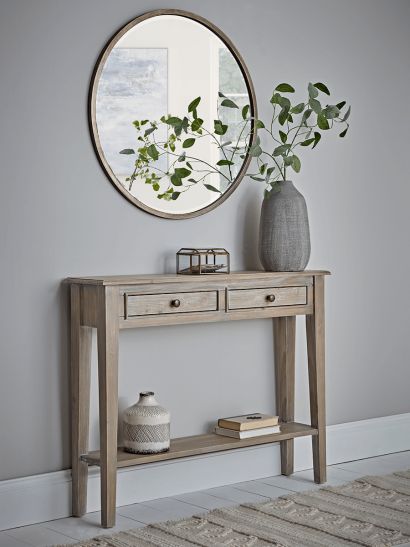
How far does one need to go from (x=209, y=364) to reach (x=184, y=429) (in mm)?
291

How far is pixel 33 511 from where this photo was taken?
323cm

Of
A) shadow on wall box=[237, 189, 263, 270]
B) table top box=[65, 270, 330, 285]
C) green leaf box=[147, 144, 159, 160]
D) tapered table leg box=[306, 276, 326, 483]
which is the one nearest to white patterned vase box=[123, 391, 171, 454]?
table top box=[65, 270, 330, 285]

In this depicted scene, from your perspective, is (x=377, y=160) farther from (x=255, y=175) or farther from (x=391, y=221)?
(x=255, y=175)

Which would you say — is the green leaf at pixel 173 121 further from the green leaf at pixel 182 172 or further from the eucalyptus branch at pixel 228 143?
the green leaf at pixel 182 172

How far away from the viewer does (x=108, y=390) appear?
310 cm

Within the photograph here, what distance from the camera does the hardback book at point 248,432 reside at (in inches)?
139

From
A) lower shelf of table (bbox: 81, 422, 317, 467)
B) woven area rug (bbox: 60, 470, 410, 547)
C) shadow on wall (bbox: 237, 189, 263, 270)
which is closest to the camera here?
woven area rug (bbox: 60, 470, 410, 547)

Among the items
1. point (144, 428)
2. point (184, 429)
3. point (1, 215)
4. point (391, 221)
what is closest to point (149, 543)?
point (144, 428)

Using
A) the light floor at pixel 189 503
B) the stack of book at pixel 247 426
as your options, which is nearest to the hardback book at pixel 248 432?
the stack of book at pixel 247 426

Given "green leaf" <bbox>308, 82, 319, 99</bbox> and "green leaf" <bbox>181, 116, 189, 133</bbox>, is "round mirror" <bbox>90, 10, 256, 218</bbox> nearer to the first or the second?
"green leaf" <bbox>181, 116, 189, 133</bbox>

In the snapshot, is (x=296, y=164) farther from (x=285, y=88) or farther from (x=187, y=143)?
(x=187, y=143)

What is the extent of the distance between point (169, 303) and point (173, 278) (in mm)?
92

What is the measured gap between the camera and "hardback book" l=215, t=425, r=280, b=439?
353cm

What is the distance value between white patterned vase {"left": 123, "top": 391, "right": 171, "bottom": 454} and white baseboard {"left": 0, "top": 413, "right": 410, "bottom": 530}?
221 millimetres
